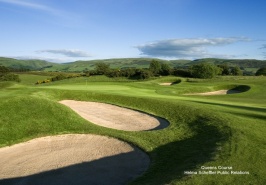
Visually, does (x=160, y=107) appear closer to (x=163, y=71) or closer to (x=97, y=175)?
(x=97, y=175)

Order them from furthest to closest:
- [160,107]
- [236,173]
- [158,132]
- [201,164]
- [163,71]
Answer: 1. [163,71]
2. [160,107]
3. [158,132]
4. [201,164]
5. [236,173]

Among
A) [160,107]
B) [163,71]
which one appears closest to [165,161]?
[160,107]

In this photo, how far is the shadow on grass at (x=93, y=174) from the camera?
1266cm

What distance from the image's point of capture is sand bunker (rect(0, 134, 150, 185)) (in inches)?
514

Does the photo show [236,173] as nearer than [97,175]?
Yes

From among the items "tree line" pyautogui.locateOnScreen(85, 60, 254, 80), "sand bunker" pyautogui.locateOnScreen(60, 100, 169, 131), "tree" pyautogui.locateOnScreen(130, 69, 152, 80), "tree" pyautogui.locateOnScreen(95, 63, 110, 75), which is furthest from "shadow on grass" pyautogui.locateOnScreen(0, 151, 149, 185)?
"tree" pyautogui.locateOnScreen(95, 63, 110, 75)

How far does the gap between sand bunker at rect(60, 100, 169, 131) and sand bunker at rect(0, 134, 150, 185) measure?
3.95 metres

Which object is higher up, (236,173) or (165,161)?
(236,173)

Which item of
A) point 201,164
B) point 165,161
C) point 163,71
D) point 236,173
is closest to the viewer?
point 236,173

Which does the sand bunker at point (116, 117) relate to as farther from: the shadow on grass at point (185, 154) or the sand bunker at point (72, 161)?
the shadow on grass at point (185, 154)

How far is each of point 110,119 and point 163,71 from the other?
7786 centimetres

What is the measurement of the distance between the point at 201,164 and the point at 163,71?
90065mm

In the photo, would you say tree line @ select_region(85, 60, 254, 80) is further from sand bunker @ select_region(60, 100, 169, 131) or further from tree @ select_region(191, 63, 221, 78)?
sand bunker @ select_region(60, 100, 169, 131)

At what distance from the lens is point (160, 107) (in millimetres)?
27047
